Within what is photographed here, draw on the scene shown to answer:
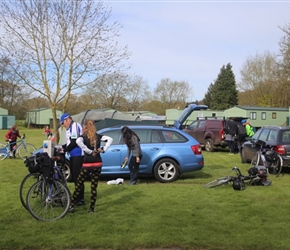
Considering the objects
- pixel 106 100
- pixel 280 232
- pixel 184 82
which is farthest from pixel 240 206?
pixel 184 82

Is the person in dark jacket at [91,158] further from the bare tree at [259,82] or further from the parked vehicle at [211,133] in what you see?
the bare tree at [259,82]

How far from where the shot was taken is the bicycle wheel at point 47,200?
617 centimetres

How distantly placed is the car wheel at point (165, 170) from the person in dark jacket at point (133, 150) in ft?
2.34

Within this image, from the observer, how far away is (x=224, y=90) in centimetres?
6838

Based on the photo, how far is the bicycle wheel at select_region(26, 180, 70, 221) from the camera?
6.17 m

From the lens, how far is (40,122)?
6375 cm

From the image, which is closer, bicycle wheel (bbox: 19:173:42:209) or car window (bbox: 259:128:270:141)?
bicycle wheel (bbox: 19:173:42:209)

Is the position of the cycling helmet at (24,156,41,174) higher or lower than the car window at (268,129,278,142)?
lower

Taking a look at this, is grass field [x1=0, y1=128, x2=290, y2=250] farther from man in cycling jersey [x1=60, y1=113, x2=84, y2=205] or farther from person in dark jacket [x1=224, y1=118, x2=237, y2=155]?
person in dark jacket [x1=224, y1=118, x2=237, y2=155]

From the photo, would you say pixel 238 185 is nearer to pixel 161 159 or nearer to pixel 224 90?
pixel 161 159

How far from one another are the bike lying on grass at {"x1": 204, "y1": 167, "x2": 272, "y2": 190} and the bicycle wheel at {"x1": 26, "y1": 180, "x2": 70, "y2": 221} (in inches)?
159

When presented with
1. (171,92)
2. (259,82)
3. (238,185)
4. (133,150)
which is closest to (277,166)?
(238,185)

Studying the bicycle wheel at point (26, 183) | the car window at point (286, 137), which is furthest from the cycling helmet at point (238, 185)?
the bicycle wheel at point (26, 183)

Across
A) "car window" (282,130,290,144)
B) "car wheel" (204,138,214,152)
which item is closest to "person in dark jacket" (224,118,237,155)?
"car wheel" (204,138,214,152)
